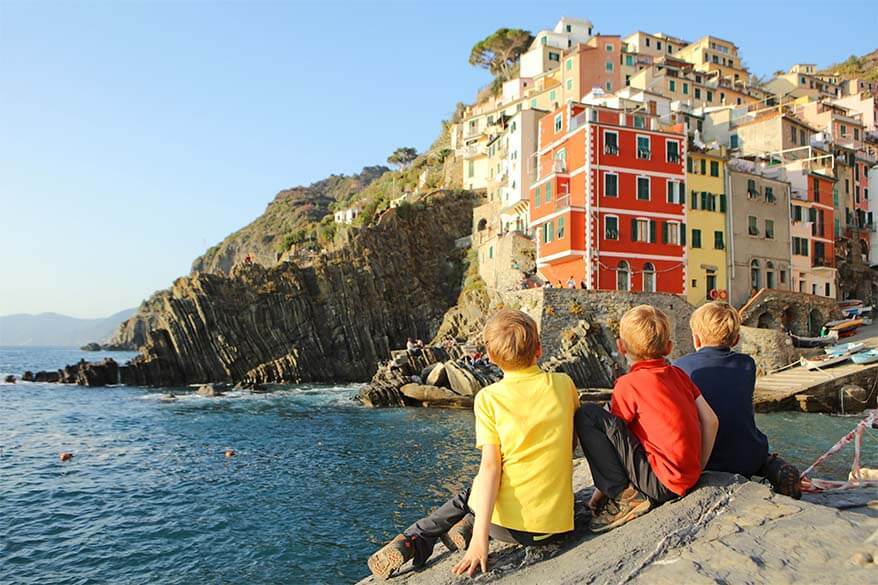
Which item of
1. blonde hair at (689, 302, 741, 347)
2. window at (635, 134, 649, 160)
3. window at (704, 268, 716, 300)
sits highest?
window at (635, 134, 649, 160)

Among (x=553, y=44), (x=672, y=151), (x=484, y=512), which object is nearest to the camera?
(x=484, y=512)

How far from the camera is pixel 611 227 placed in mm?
43531

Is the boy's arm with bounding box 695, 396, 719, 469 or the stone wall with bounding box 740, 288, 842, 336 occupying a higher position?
the stone wall with bounding box 740, 288, 842, 336

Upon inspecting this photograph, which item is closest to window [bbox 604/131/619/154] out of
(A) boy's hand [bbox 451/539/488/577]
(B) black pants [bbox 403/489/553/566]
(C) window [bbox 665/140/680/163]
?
(C) window [bbox 665/140/680/163]

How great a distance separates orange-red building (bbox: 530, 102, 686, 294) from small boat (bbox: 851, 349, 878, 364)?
39.2 feet

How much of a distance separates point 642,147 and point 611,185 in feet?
13.2

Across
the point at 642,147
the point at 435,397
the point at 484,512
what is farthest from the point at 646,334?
the point at 642,147

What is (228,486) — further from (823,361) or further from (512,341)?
(823,361)

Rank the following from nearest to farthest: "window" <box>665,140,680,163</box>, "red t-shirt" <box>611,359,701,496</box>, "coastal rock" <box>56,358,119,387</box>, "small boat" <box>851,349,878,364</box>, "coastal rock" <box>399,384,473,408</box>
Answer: "red t-shirt" <box>611,359,701,496</box> < "small boat" <box>851,349,878,364</box> < "coastal rock" <box>399,384,473,408</box> < "window" <box>665,140,680,163</box> < "coastal rock" <box>56,358,119,387</box>

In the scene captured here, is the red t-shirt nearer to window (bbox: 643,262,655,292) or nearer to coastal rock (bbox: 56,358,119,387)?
window (bbox: 643,262,655,292)

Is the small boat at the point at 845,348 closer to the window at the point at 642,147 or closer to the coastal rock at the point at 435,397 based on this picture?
the window at the point at 642,147

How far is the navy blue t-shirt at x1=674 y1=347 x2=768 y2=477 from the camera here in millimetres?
6199

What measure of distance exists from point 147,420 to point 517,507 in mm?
32994

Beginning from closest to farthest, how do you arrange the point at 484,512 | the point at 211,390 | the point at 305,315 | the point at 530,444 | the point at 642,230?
the point at 484,512
the point at 530,444
the point at 642,230
the point at 211,390
the point at 305,315
